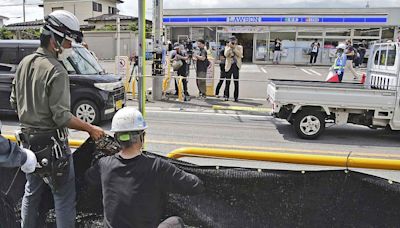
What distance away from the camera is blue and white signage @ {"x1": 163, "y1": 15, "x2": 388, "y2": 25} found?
26.9 meters

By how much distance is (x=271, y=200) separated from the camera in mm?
2912

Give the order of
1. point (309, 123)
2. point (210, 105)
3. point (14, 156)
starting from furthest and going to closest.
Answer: point (210, 105) → point (309, 123) → point (14, 156)

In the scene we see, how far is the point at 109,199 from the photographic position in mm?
2414

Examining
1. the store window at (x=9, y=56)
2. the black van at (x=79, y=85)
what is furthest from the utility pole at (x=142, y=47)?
the store window at (x=9, y=56)

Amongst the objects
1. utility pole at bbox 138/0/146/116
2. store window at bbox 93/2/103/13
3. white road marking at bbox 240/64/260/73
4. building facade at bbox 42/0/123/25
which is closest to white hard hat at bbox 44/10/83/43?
utility pole at bbox 138/0/146/116

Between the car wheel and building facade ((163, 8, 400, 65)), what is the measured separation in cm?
2153

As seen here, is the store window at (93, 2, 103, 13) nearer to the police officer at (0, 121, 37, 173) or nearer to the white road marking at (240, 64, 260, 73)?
the white road marking at (240, 64, 260, 73)

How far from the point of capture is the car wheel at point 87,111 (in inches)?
320

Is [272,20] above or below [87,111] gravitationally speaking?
above

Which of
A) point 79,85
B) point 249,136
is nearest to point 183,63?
point 79,85

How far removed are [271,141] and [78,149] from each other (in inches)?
195

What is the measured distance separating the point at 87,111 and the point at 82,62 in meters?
1.16

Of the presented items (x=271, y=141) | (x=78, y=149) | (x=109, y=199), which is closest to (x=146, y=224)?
(x=109, y=199)

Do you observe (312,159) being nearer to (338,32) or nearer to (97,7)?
(338,32)
